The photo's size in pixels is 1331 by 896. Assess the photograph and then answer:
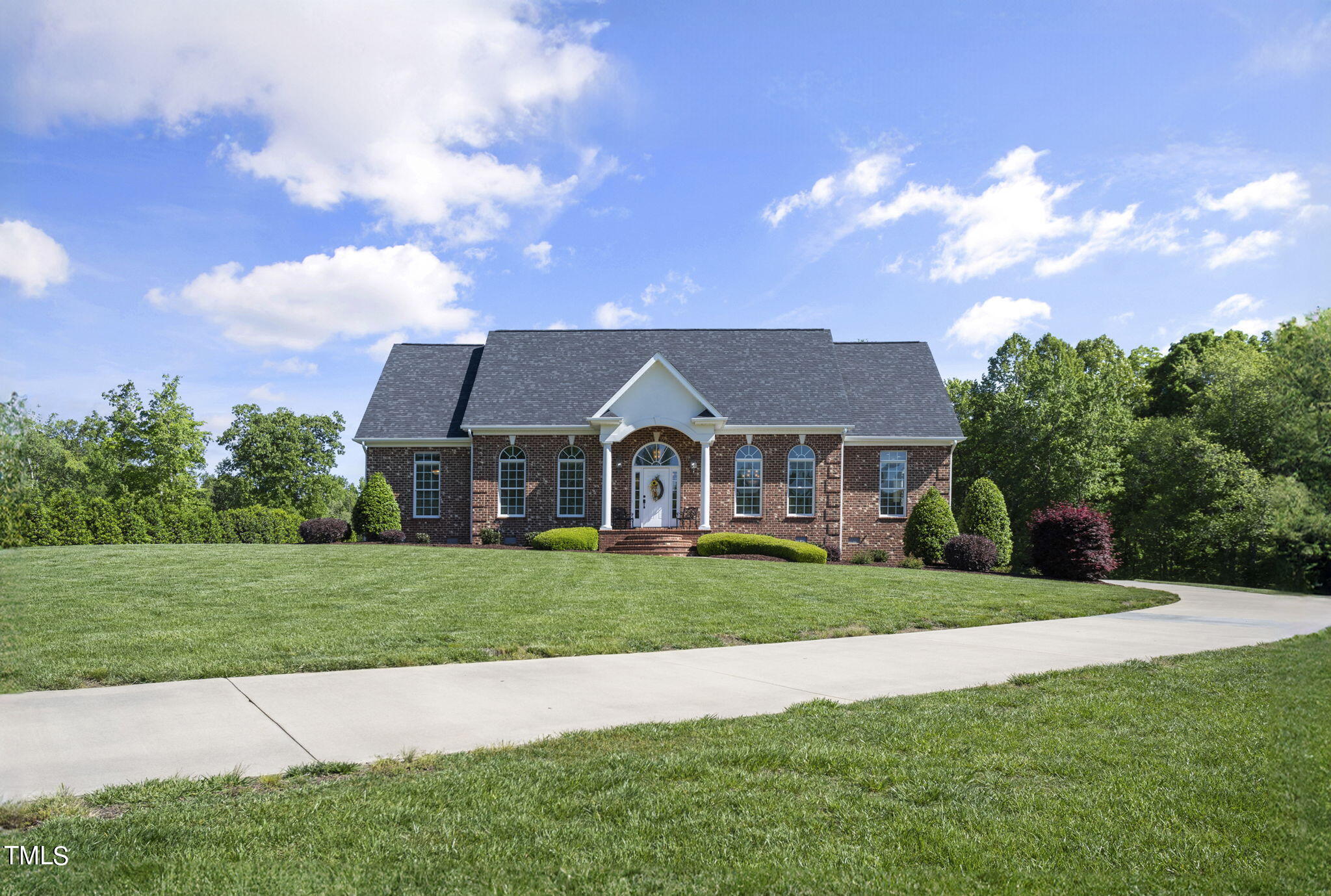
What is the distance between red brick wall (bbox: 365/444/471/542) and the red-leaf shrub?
62.8 ft

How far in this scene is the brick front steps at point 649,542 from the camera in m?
26.5

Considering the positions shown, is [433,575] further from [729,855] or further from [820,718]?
[729,855]

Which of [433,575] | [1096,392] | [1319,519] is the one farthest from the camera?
[1096,392]

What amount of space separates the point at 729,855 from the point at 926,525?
24.2 metres

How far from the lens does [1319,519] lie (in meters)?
2.39

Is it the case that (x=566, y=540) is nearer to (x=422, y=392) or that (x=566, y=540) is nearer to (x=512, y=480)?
(x=512, y=480)

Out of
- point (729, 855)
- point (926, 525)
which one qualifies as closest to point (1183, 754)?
point (729, 855)

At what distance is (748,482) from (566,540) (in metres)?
7.53

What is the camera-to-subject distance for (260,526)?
31.2 metres

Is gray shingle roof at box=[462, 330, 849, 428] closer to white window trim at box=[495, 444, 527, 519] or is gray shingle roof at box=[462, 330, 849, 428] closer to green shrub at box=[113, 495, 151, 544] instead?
white window trim at box=[495, 444, 527, 519]

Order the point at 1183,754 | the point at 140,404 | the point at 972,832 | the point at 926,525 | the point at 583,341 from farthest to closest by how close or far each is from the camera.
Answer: the point at 140,404 < the point at 583,341 < the point at 926,525 < the point at 1183,754 < the point at 972,832

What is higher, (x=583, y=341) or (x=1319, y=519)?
(x=583, y=341)

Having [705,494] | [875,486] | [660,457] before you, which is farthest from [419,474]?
[875,486]

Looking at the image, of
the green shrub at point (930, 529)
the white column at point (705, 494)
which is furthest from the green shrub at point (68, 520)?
the green shrub at point (930, 529)
